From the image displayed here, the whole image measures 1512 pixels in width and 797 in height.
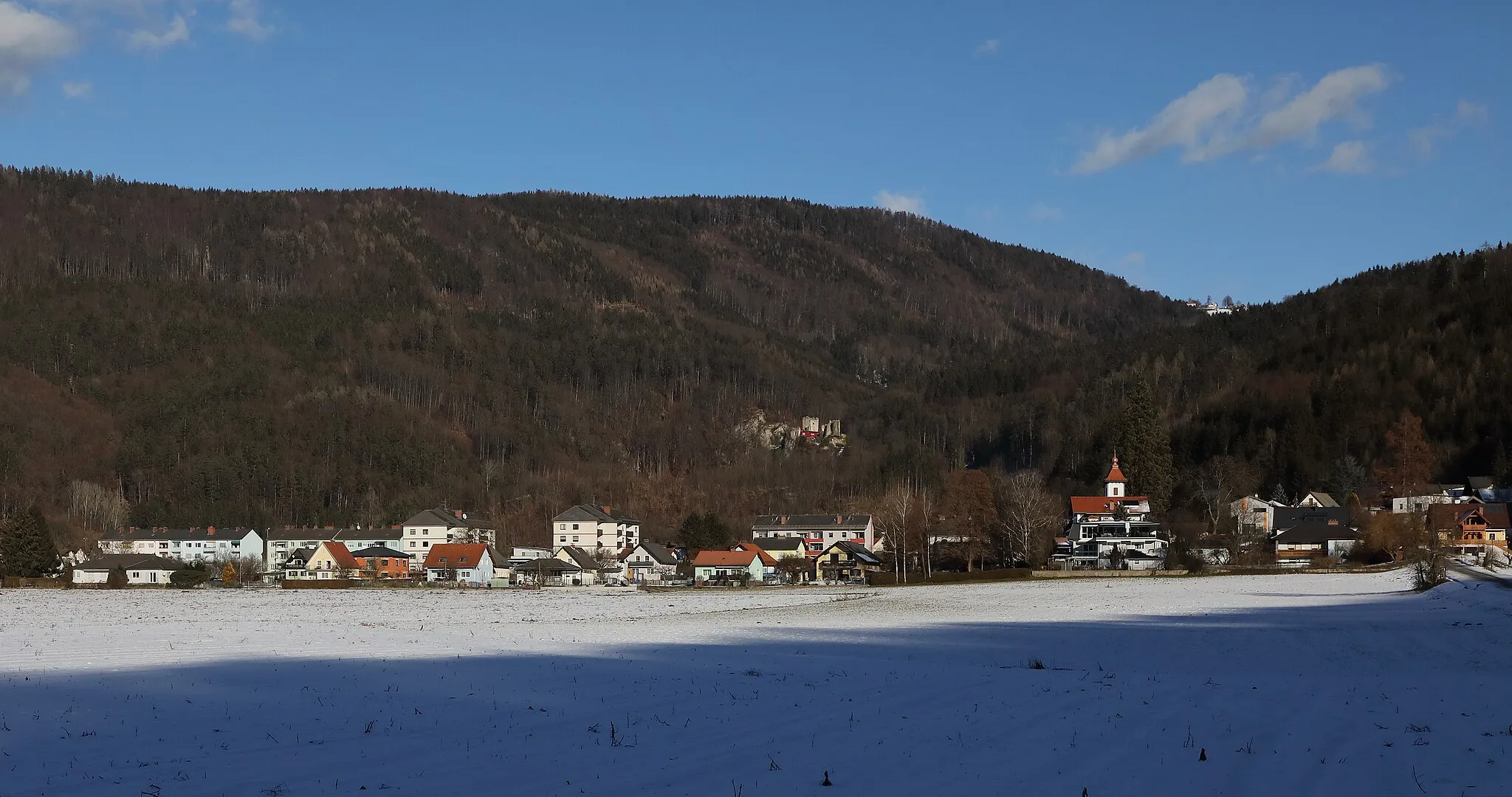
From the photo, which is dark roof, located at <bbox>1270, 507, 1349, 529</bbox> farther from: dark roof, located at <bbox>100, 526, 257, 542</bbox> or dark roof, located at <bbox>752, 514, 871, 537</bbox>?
dark roof, located at <bbox>100, 526, 257, 542</bbox>

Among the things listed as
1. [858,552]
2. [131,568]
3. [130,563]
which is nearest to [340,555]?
[131,568]

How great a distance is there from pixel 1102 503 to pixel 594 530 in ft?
163

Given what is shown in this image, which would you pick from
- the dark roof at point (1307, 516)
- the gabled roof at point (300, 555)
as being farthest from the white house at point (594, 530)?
the dark roof at point (1307, 516)

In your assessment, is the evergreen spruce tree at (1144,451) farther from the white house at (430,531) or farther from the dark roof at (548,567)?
the white house at (430,531)

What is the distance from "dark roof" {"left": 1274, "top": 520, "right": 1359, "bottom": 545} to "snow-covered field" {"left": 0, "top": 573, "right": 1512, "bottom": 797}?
69.5 m

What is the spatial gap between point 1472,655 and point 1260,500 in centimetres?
10054

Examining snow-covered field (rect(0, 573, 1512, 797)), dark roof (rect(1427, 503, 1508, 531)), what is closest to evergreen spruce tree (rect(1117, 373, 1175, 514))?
dark roof (rect(1427, 503, 1508, 531))

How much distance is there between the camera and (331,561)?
11075cm

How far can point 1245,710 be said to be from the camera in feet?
53.1

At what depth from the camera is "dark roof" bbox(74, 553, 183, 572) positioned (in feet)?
341

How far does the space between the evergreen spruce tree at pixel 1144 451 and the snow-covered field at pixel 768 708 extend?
74.9m

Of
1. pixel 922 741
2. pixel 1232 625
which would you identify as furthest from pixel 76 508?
pixel 922 741

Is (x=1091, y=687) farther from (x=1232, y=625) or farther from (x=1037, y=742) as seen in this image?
(x=1232, y=625)

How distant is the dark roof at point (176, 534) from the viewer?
126750mm
